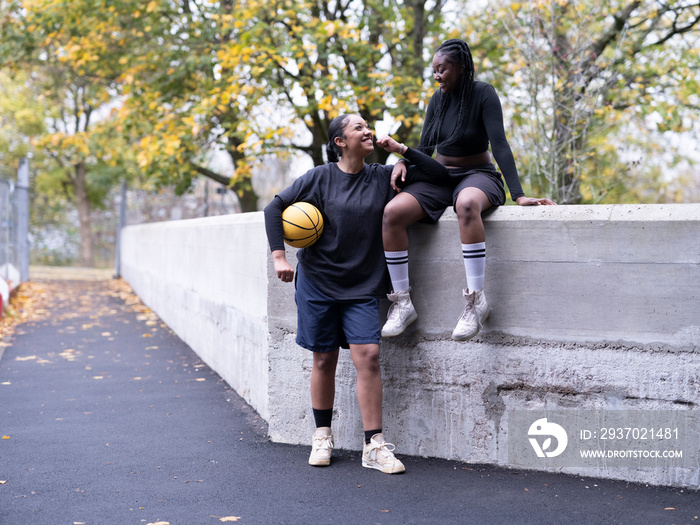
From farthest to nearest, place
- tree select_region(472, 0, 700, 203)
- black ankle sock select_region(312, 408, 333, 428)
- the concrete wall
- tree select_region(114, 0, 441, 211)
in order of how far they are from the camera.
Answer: tree select_region(114, 0, 441, 211) < tree select_region(472, 0, 700, 203) < black ankle sock select_region(312, 408, 333, 428) < the concrete wall

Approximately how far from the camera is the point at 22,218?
18.1 m

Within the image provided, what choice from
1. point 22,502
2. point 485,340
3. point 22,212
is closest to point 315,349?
point 485,340

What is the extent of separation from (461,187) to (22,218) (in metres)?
16.6

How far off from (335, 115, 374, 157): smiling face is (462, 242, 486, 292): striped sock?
2.81 ft

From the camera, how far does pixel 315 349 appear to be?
4324 mm

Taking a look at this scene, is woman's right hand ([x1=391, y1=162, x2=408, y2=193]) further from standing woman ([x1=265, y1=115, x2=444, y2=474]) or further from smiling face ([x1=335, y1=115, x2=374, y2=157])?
smiling face ([x1=335, y1=115, x2=374, y2=157])

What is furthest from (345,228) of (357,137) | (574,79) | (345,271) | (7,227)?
(7,227)

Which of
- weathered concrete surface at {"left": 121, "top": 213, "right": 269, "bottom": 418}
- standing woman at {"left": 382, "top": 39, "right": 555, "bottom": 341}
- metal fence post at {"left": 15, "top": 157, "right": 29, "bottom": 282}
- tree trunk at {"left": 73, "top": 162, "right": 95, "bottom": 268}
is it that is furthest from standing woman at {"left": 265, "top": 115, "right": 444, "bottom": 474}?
tree trunk at {"left": 73, "top": 162, "right": 95, "bottom": 268}

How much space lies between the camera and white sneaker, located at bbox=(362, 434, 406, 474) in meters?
4.11

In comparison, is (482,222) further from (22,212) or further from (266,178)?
(266,178)

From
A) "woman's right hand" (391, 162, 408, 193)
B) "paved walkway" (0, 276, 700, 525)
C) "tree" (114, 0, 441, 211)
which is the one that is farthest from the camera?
"tree" (114, 0, 441, 211)

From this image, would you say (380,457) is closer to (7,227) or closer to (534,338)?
(534,338)

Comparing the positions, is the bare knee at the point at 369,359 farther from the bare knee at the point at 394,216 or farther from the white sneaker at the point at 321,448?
the bare knee at the point at 394,216

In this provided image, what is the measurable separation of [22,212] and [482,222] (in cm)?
1667
